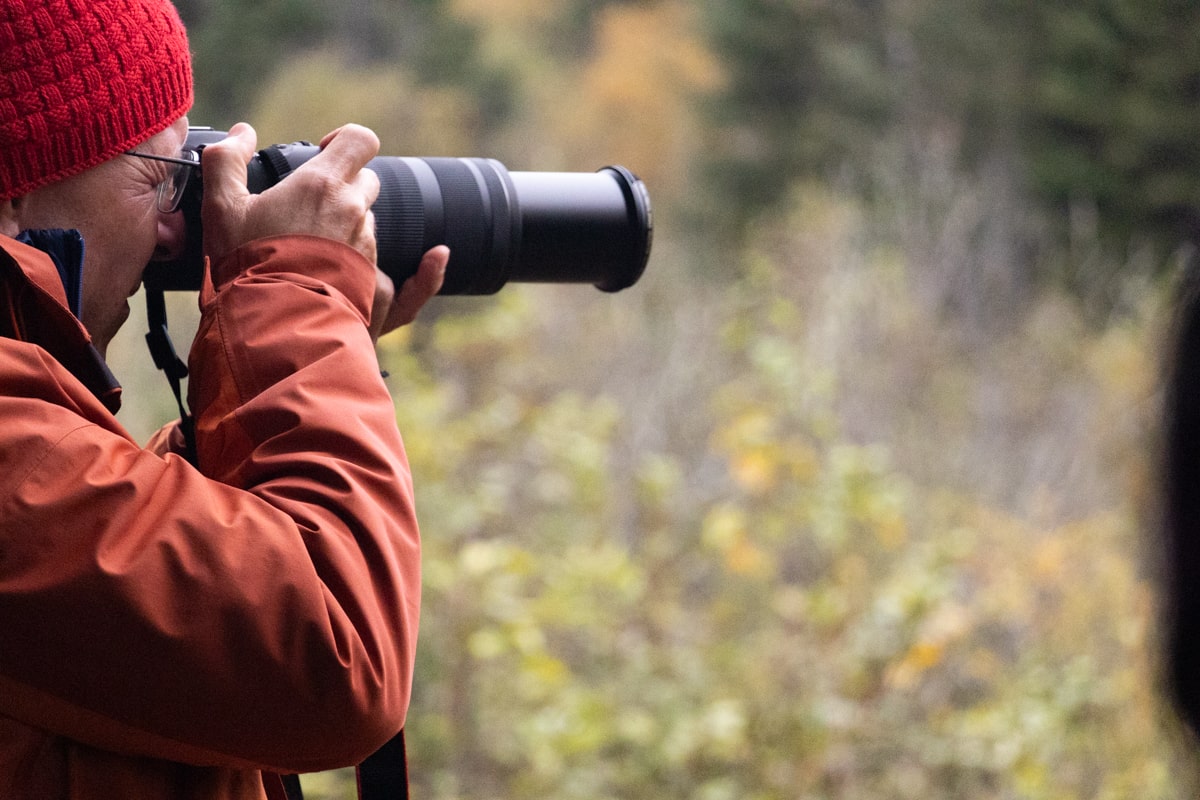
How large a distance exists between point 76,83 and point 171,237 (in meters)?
0.19

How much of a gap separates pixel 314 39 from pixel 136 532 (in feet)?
38.0

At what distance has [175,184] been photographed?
1.03 metres

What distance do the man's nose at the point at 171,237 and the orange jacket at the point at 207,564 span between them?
0.54ft

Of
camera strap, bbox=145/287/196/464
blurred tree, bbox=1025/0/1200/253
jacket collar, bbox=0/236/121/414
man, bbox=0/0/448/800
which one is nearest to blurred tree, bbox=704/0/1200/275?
blurred tree, bbox=1025/0/1200/253

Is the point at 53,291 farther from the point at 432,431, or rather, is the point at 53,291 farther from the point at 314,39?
the point at 314,39

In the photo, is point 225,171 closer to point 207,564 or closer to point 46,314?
point 46,314

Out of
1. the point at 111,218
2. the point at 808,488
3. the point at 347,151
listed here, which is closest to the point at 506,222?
the point at 347,151

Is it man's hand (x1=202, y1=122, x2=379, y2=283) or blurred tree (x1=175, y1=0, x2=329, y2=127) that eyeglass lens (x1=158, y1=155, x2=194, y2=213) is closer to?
man's hand (x1=202, y1=122, x2=379, y2=283)

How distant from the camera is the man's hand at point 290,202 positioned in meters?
0.98

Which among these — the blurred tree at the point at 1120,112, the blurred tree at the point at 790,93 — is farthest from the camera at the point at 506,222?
the blurred tree at the point at 790,93

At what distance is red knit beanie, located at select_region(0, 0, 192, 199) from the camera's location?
0.87 meters

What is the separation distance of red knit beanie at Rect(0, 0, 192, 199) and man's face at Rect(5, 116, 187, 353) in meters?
0.02

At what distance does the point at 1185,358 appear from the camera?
541 mm

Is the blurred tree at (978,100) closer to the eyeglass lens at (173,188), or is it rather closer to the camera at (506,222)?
the camera at (506,222)
